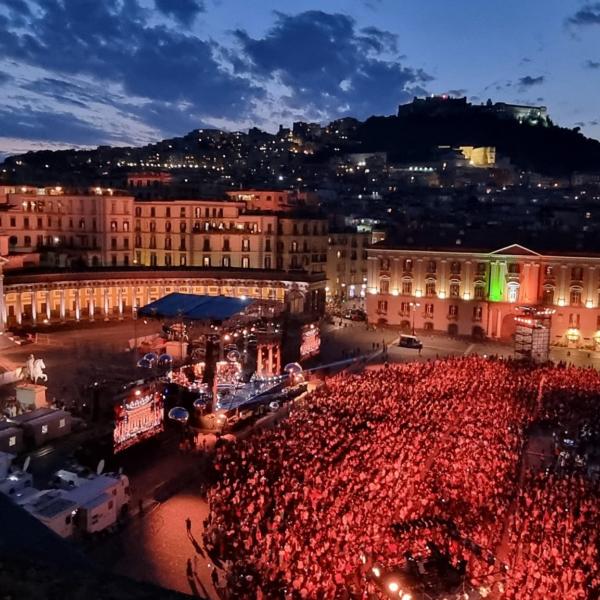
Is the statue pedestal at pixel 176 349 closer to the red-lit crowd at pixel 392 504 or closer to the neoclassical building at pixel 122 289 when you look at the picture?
the neoclassical building at pixel 122 289

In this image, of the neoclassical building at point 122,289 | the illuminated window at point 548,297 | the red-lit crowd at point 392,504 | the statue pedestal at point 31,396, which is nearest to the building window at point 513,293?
the illuminated window at point 548,297

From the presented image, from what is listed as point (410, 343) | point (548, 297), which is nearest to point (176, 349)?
point (410, 343)

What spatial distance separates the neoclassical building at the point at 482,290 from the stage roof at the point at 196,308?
20211mm

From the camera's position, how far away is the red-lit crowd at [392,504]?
17062 millimetres

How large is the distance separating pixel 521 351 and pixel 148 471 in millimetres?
29714

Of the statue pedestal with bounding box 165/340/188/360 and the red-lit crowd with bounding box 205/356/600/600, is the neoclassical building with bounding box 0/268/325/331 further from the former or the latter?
the red-lit crowd with bounding box 205/356/600/600

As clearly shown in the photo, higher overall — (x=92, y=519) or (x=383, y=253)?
(x=383, y=253)

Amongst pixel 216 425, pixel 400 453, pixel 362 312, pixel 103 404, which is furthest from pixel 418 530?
pixel 362 312

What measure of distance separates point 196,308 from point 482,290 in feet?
84.3

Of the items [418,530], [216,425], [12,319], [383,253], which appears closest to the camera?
[418,530]

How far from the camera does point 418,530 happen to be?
19.1 m

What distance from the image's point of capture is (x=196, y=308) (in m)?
44.5

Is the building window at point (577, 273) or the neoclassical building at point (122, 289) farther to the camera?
the neoclassical building at point (122, 289)

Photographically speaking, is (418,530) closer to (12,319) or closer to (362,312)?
(12,319)
